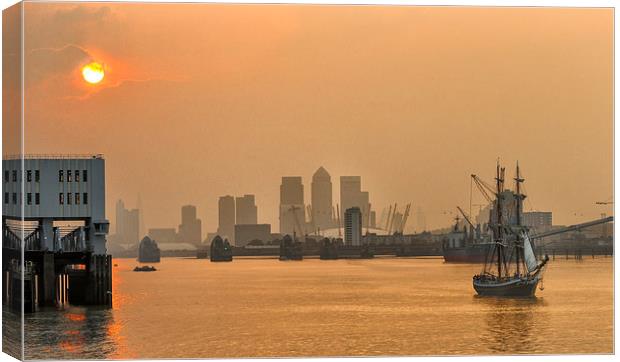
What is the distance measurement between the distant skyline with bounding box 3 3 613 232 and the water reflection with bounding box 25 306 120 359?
1.27 m

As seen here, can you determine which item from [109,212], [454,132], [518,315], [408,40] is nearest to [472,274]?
[518,315]

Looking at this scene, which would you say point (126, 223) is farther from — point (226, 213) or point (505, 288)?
point (505, 288)

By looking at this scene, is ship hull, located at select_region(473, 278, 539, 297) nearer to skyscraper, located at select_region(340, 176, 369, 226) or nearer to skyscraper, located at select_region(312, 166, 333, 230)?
skyscraper, located at select_region(340, 176, 369, 226)

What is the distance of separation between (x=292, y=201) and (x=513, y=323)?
3089mm

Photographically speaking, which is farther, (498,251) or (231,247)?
(498,251)

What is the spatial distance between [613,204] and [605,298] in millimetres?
1722

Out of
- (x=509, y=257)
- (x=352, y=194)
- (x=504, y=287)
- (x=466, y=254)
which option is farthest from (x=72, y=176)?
(x=504, y=287)

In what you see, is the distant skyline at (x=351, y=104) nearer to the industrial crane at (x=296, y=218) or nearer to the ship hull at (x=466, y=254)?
the industrial crane at (x=296, y=218)

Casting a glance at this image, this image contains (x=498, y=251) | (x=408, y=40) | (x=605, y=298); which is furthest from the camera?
(x=498, y=251)

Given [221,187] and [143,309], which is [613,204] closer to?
[221,187]

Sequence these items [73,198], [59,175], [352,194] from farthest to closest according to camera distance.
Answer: [352,194]
[73,198]
[59,175]

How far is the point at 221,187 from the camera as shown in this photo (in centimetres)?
1845

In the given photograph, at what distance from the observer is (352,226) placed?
19.4 metres

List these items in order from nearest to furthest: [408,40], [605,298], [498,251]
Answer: [408,40]
[605,298]
[498,251]
